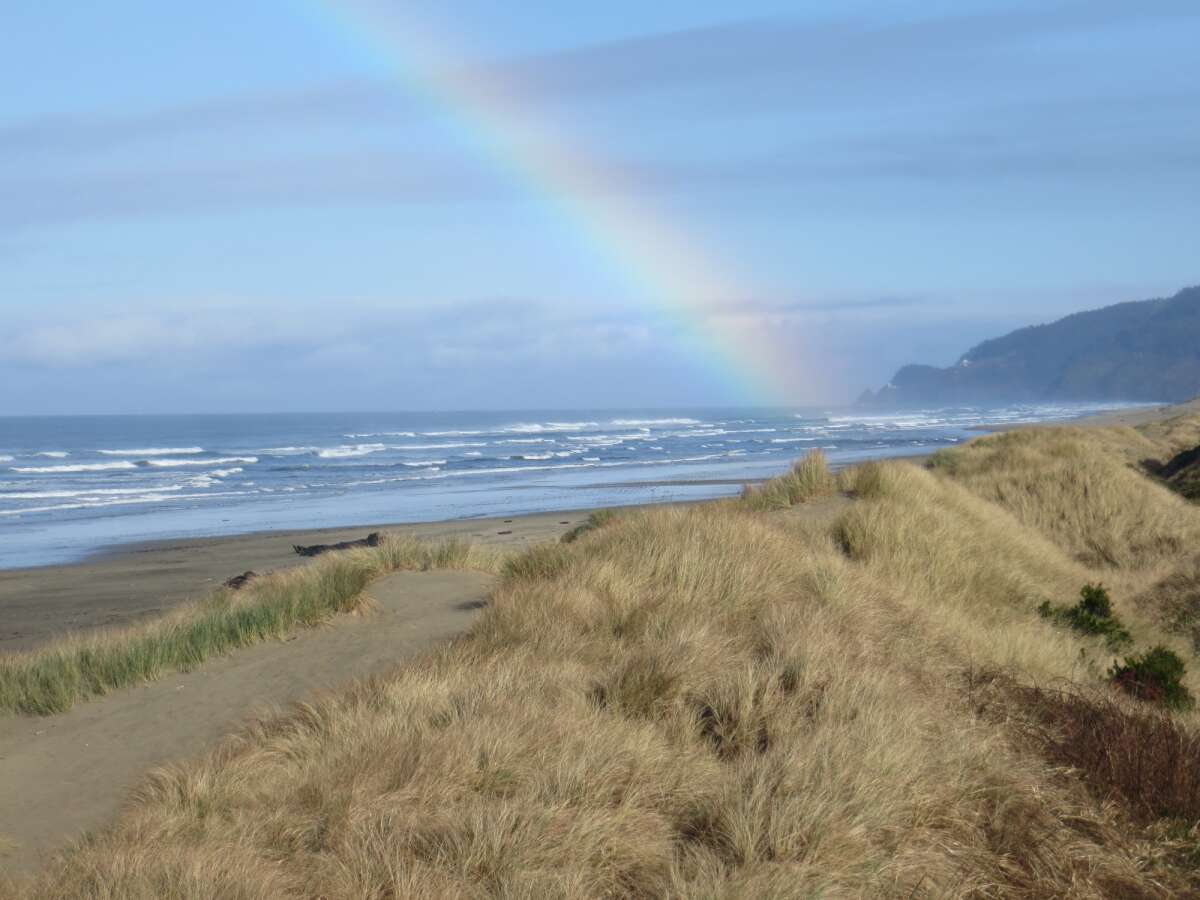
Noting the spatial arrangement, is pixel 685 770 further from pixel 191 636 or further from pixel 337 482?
pixel 337 482

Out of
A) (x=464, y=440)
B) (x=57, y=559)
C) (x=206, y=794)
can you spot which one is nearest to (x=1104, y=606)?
(x=206, y=794)

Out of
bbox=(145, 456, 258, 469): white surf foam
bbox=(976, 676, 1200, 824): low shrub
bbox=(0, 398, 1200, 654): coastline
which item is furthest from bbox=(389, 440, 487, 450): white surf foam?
bbox=(976, 676, 1200, 824): low shrub

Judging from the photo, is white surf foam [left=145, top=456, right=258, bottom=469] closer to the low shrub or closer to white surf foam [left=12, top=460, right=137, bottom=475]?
white surf foam [left=12, top=460, right=137, bottom=475]

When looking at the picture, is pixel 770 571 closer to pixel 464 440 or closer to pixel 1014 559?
pixel 1014 559

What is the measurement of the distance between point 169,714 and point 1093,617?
27.0ft

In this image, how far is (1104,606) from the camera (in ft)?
37.0

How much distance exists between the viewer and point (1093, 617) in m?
10.7

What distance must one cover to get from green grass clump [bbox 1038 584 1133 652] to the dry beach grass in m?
1.91

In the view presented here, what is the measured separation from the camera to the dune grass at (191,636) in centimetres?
775

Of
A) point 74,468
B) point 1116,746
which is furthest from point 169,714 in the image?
point 74,468

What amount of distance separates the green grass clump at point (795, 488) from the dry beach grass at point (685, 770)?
516cm

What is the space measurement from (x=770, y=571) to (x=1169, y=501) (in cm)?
1187

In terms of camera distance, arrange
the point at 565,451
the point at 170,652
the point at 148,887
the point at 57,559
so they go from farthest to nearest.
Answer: the point at 565,451 → the point at 57,559 → the point at 170,652 → the point at 148,887

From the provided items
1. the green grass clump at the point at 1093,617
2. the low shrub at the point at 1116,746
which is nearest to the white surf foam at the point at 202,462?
the green grass clump at the point at 1093,617
